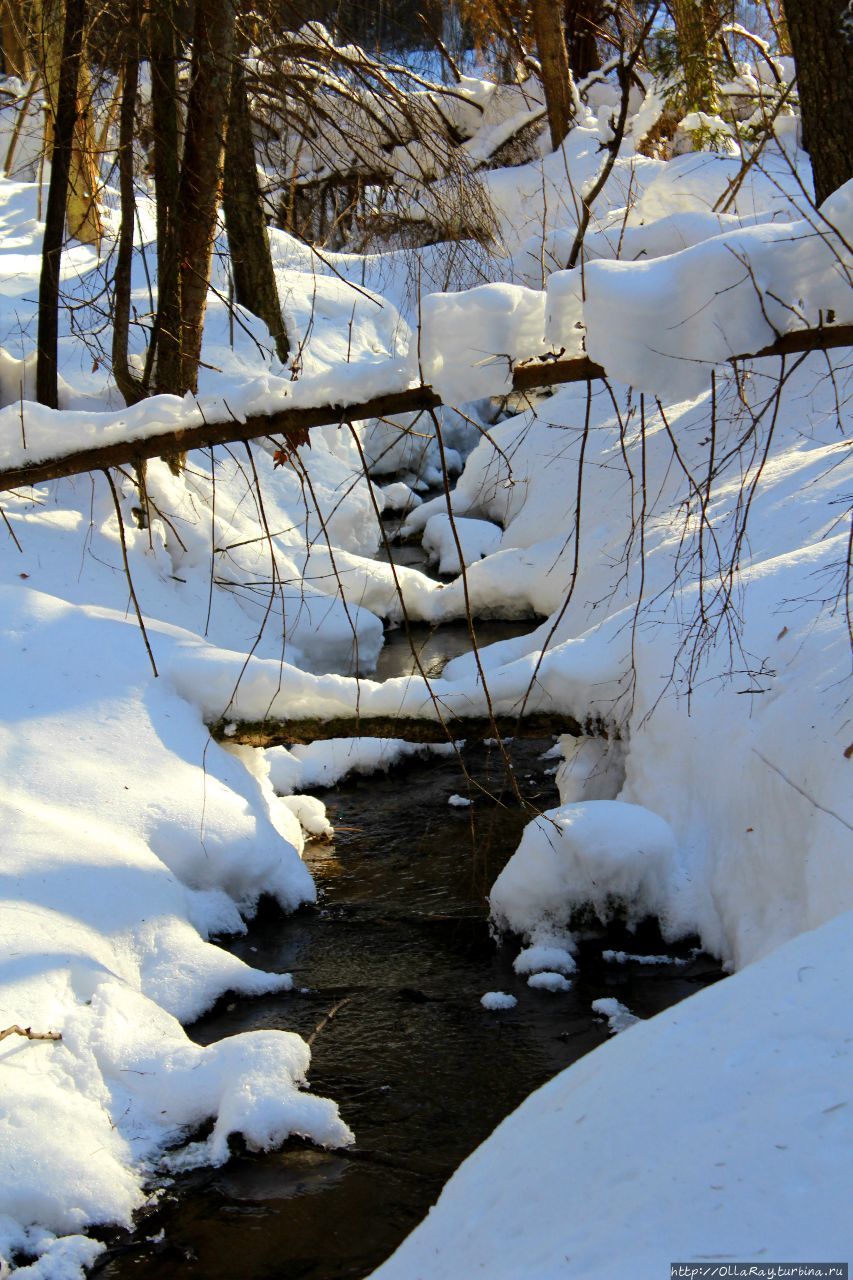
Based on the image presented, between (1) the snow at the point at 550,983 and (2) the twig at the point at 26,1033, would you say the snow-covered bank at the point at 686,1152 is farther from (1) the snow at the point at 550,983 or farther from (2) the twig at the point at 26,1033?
(1) the snow at the point at 550,983

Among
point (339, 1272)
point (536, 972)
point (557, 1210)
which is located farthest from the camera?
point (536, 972)

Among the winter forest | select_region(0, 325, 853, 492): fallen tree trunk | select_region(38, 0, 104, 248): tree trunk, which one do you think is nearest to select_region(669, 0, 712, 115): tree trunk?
the winter forest

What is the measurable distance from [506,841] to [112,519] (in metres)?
4.11

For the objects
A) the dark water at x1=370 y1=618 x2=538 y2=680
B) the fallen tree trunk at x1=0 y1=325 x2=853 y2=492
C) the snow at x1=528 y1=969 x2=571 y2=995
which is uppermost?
the fallen tree trunk at x1=0 y1=325 x2=853 y2=492

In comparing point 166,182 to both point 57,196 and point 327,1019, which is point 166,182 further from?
point 327,1019

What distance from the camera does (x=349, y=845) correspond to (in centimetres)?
705

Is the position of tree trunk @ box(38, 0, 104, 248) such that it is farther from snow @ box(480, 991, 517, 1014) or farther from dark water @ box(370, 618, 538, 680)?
dark water @ box(370, 618, 538, 680)

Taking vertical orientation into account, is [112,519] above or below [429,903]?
above

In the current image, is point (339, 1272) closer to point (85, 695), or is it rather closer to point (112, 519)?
point (85, 695)

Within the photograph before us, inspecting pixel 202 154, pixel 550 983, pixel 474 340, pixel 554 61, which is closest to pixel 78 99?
pixel 202 154

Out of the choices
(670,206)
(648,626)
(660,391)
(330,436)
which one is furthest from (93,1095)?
(670,206)

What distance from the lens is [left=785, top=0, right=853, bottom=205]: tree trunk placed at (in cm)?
450

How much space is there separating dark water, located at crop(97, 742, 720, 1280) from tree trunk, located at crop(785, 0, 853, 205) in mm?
2893

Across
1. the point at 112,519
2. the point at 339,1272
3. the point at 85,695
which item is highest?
the point at 112,519
